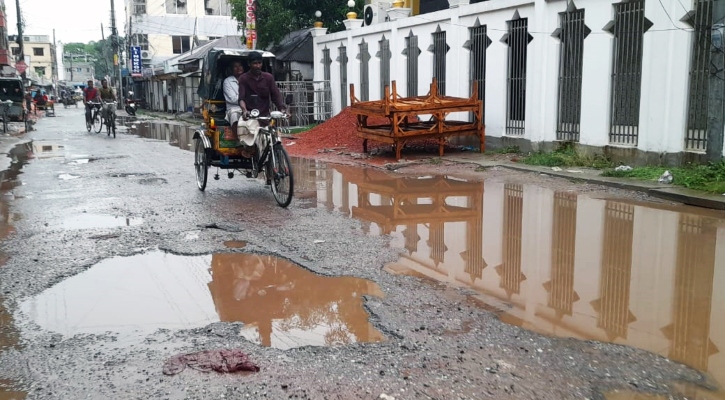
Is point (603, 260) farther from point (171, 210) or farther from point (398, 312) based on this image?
point (171, 210)

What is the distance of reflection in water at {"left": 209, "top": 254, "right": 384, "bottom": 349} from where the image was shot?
4.15 meters

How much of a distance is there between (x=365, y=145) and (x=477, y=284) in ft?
34.0

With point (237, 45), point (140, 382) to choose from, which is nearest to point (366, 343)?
point (140, 382)

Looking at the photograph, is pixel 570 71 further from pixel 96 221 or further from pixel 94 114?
pixel 94 114

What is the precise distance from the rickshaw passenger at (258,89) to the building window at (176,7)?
52929 mm

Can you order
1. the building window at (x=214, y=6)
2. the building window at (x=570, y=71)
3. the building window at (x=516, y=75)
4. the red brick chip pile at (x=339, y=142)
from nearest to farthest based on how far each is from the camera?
the building window at (x=570, y=71), the building window at (x=516, y=75), the red brick chip pile at (x=339, y=142), the building window at (x=214, y=6)

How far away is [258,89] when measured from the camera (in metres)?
9.16

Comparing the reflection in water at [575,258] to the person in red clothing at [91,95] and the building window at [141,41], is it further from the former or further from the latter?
the building window at [141,41]

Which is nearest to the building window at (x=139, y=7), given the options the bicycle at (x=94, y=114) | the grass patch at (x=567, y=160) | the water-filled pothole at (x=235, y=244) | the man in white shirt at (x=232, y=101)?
the bicycle at (x=94, y=114)

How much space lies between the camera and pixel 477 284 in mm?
5207

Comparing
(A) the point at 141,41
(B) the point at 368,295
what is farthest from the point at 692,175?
(A) the point at 141,41

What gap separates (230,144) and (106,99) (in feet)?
47.3

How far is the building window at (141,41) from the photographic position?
57344 millimetres

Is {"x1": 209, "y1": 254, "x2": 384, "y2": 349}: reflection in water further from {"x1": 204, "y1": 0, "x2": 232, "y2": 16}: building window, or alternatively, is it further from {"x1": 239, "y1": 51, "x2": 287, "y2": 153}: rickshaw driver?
{"x1": 204, "y1": 0, "x2": 232, "y2": 16}: building window
